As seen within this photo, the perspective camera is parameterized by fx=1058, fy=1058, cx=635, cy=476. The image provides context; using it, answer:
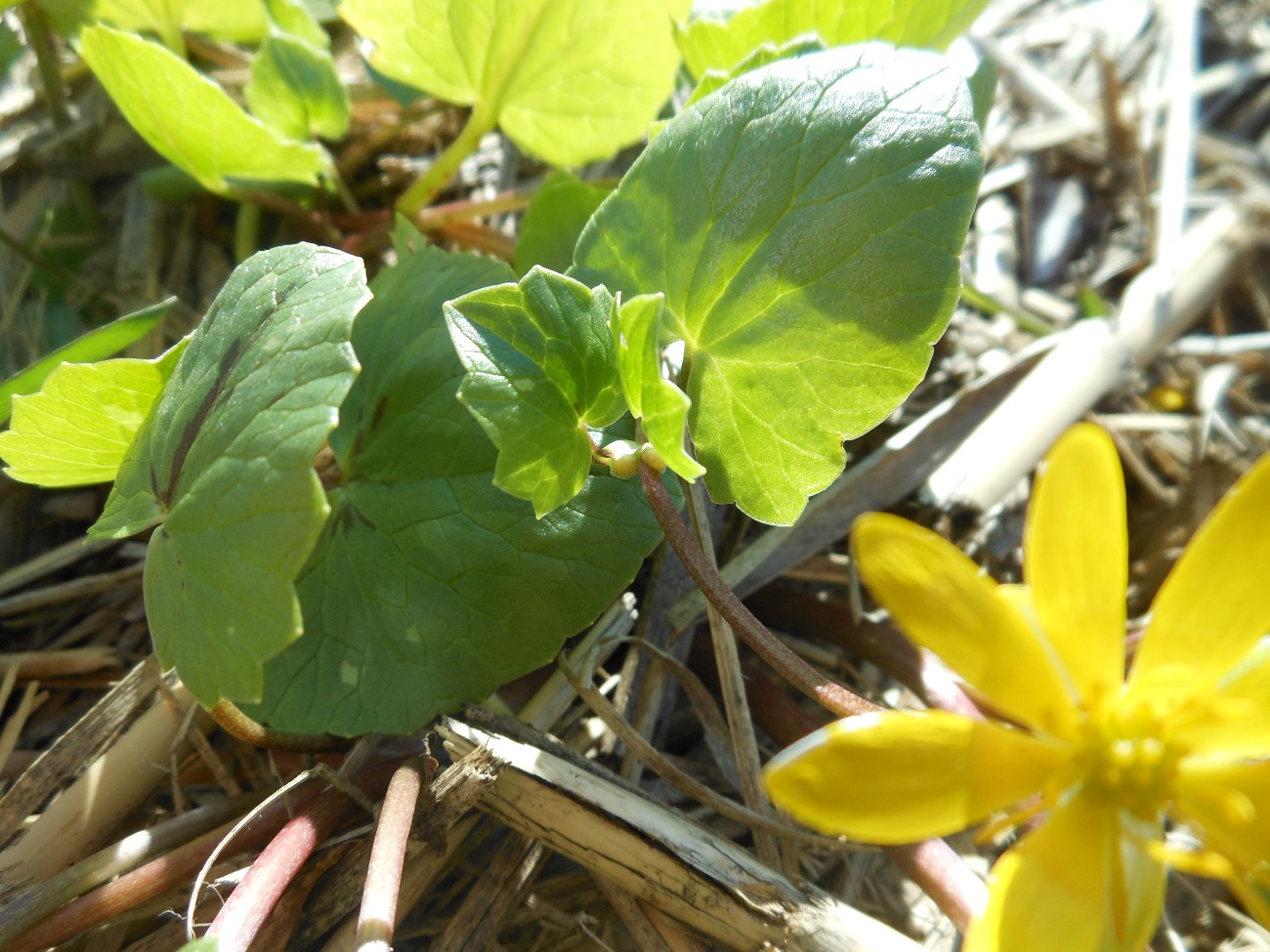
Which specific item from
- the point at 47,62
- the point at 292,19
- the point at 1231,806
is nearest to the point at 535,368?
the point at 1231,806

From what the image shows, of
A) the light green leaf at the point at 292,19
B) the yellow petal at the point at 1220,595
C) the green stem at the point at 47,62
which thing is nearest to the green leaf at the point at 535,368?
the yellow petal at the point at 1220,595

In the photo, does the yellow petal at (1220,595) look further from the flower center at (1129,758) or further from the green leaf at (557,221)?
the green leaf at (557,221)

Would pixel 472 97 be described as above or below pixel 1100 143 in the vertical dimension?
above

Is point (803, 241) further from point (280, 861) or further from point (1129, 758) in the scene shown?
point (280, 861)

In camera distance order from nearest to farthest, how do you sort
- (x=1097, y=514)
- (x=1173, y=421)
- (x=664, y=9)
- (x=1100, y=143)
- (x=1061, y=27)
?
(x=1097, y=514) → (x=664, y=9) → (x=1173, y=421) → (x=1100, y=143) → (x=1061, y=27)

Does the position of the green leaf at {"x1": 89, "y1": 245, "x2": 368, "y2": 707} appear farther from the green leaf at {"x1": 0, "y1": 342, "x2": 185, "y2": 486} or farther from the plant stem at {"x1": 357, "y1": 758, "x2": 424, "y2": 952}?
the plant stem at {"x1": 357, "y1": 758, "x2": 424, "y2": 952}

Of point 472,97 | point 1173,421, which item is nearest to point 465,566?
point 472,97

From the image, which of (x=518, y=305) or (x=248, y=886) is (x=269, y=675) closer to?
(x=248, y=886)
